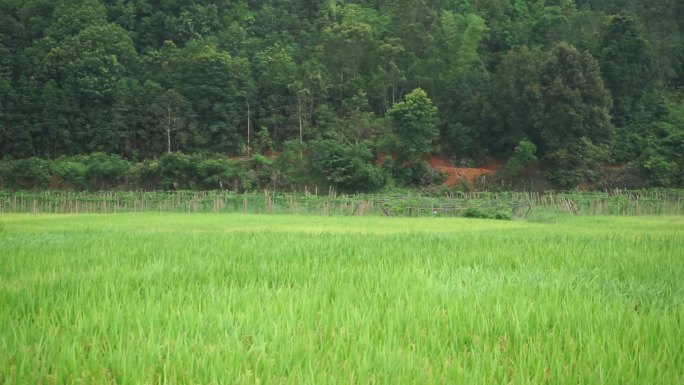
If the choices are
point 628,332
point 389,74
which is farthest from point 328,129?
point 628,332

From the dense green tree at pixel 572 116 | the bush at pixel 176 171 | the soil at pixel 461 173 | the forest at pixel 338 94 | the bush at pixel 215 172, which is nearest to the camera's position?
the dense green tree at pixel 572 116

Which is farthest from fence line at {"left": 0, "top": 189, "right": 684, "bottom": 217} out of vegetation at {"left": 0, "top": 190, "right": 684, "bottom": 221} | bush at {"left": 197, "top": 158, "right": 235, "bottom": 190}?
bush at {"left": 197, "top": 158, "right": 235, "bottom": 190}

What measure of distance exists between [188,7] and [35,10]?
15.0 meters

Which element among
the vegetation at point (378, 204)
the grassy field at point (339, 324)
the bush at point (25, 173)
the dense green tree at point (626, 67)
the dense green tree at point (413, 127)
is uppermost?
the dense green tree at point (626, 67)

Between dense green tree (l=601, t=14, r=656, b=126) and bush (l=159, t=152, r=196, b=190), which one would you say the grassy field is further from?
dense green tree (l=601, t=14, r=656, b=126)

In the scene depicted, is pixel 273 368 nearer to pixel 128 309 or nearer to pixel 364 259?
pixel 128 309

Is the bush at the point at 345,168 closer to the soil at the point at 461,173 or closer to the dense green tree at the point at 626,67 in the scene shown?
the soil at the point at 461,173

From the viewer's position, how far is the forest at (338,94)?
32.3 m

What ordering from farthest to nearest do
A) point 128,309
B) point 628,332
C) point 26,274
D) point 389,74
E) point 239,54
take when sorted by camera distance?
point 239,54 < point 389,74 < point 26,274 < point 128,309 < point 628,332

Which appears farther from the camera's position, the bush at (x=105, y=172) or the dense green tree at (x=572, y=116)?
Answer: the bush at (x=105, y=172)

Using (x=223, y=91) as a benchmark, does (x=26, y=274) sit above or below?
below

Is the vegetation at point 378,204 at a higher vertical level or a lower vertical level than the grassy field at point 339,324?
lower

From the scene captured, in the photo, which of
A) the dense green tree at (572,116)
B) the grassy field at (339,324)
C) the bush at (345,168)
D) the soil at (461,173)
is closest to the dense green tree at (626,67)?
the dense green tree at (572,116)

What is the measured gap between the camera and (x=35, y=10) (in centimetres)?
4875
